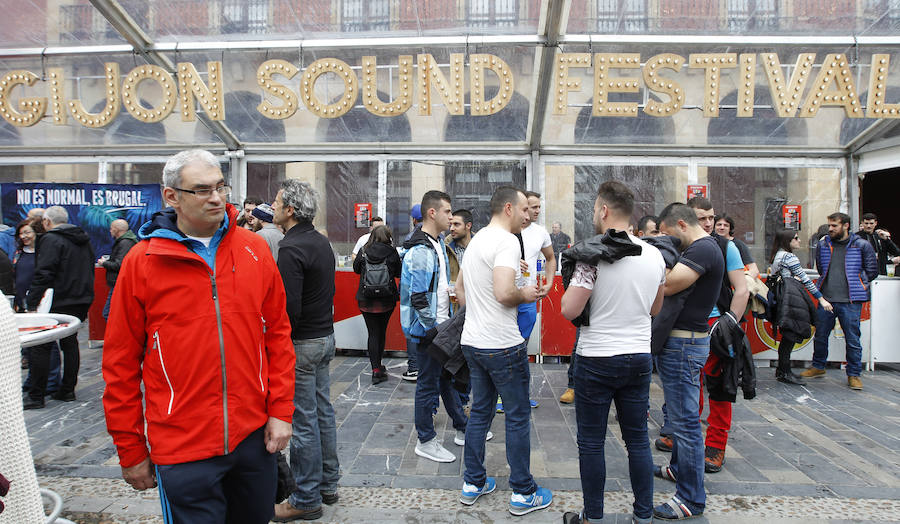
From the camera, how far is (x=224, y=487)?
198 cm

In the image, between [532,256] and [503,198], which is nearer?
[503,198]

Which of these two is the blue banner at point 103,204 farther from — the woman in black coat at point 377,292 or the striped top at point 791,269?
the striped top at point 791,269

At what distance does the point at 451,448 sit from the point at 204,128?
7.94 m

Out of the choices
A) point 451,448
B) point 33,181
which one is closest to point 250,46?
point 33,181

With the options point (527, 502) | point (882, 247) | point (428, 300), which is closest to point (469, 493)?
point (527, 502)

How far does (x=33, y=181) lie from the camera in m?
9.98

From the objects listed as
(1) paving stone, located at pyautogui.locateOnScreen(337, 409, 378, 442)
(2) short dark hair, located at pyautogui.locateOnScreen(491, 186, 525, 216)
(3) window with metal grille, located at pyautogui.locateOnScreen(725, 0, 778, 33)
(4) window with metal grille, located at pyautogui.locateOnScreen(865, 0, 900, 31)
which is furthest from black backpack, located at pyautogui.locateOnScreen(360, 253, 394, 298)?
(4) window with metal grille, located at pyautogui.locateOnScreen(865, 0, 900, 31)

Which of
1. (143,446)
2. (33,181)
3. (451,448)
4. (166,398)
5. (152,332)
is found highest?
(33,181)

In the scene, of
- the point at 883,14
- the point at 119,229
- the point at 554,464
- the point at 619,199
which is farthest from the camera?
the point at 883,14

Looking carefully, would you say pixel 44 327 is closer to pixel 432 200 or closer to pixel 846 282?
pixel 432 200

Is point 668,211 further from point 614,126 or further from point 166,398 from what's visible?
point 614,126

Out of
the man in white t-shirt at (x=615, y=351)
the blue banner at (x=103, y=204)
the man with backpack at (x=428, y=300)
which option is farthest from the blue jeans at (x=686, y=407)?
the blue banner at (x=103, y=204)

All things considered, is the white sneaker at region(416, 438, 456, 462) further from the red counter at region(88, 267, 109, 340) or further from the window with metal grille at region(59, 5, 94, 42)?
the window with metal grille at region(59, 5, 94, 42)

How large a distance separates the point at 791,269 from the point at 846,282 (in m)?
0.77
